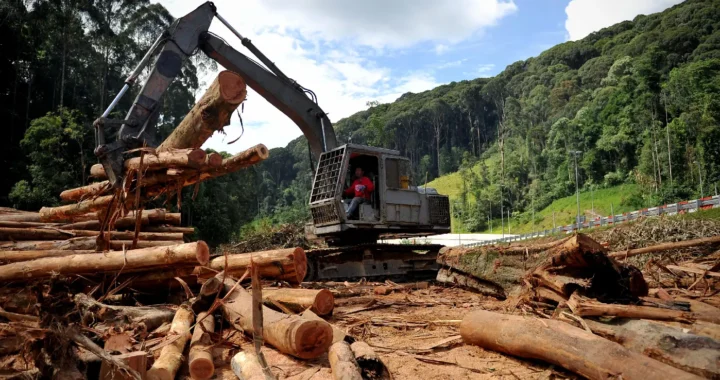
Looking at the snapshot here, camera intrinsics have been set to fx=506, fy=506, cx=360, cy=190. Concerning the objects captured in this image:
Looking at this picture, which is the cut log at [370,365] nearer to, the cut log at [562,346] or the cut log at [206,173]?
the cut log at [562,346]

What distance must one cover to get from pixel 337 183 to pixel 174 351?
631cm

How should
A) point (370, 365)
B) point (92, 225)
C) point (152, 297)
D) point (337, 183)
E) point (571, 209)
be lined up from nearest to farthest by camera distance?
point (370, 365) → point (152, 297) → point (92, 225) → point (337, 183) → point (571, 209)

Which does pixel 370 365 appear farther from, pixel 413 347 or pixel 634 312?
pixel 634 312

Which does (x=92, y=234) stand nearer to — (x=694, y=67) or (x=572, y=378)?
(x=572, y=378)

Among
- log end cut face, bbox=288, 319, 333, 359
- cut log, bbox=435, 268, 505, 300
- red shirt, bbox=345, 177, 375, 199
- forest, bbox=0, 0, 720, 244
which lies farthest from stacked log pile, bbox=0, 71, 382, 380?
forest, bbox=0, 0, 720, 244

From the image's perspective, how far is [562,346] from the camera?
3.68 m

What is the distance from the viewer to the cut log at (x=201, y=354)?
401 cm

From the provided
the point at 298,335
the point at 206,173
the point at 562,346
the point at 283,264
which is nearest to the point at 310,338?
the point at 298,335

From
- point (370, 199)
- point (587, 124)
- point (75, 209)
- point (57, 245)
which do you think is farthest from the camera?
point (587, 124)

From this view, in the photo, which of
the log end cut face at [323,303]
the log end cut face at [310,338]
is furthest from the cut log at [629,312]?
the log end cut face at [323,303]

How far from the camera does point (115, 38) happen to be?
40844 millimetres

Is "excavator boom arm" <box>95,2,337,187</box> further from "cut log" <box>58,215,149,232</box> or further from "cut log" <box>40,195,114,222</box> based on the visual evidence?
"cut log" <box>58,215,149,232</box>

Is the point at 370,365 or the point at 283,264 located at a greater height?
the point at 283,264

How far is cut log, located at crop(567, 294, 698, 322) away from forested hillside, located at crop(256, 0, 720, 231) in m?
14.6
